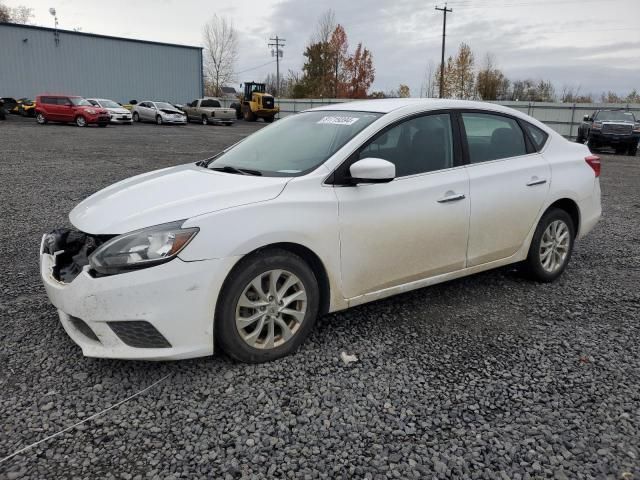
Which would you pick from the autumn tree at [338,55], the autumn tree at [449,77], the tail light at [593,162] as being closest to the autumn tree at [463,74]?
the autumn tree at [449,77]

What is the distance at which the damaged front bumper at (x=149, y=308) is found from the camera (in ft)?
8.77

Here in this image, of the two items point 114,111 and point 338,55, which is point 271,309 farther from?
point 338,55

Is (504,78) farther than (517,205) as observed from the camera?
Yes

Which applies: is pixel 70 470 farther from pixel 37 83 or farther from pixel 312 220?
pixel 37 83

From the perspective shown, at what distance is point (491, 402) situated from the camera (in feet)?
9.12

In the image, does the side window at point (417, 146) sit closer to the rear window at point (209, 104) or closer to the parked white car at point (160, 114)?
the parked white car at point (160, 114)

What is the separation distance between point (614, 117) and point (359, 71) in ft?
125

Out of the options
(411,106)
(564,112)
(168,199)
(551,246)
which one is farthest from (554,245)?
(564,112)

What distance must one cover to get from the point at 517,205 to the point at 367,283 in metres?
1.56

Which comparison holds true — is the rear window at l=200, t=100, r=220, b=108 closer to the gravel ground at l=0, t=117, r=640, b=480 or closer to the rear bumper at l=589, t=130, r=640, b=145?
the rear bumper at l=589, t=130, r=640, b=145

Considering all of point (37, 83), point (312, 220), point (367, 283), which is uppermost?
point (37, 83)

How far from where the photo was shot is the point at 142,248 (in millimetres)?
2729

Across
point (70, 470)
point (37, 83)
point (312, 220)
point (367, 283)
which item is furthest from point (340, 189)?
point (37, 83)

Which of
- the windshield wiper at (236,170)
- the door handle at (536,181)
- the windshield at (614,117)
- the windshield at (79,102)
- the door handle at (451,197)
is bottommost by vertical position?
the door handle at (451,197)
